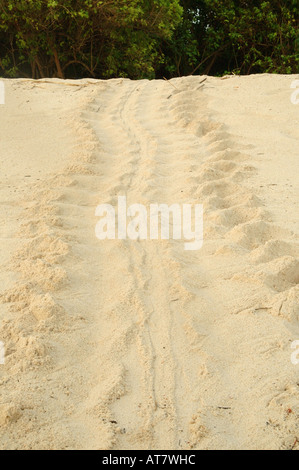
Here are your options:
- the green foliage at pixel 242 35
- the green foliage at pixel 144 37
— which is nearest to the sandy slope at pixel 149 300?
the green foliage at pixel 144 37

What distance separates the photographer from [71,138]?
13.8 feet

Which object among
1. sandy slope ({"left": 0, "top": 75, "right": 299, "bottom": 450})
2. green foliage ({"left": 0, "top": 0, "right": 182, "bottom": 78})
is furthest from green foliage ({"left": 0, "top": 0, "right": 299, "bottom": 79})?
sandy slope ({"left": 0, "top": 75, "right": 299, "bottom": 450})

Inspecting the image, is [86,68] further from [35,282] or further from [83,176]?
[35,282]

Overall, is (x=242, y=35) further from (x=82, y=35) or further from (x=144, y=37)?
(x=82, y=35)

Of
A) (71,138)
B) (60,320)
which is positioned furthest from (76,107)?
(60,320)

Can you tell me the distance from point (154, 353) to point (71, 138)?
8.96ft

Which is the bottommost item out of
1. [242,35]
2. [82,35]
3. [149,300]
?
[149,300]

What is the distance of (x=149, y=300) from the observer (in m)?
2.12

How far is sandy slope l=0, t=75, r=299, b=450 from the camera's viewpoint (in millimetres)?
1559

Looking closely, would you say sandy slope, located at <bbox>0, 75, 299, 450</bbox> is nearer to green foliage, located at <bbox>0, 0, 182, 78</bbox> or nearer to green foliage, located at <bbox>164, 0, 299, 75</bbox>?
green foliage, located at <bbox>0, 0, 182, 78</bbox>

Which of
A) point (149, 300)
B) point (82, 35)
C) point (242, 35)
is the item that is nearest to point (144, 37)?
point (82, 35)

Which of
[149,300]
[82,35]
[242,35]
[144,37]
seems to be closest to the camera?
[149,300]

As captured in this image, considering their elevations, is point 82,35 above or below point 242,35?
above

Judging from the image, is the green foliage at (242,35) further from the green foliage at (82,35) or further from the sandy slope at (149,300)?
the sandy slope at (149,300)
